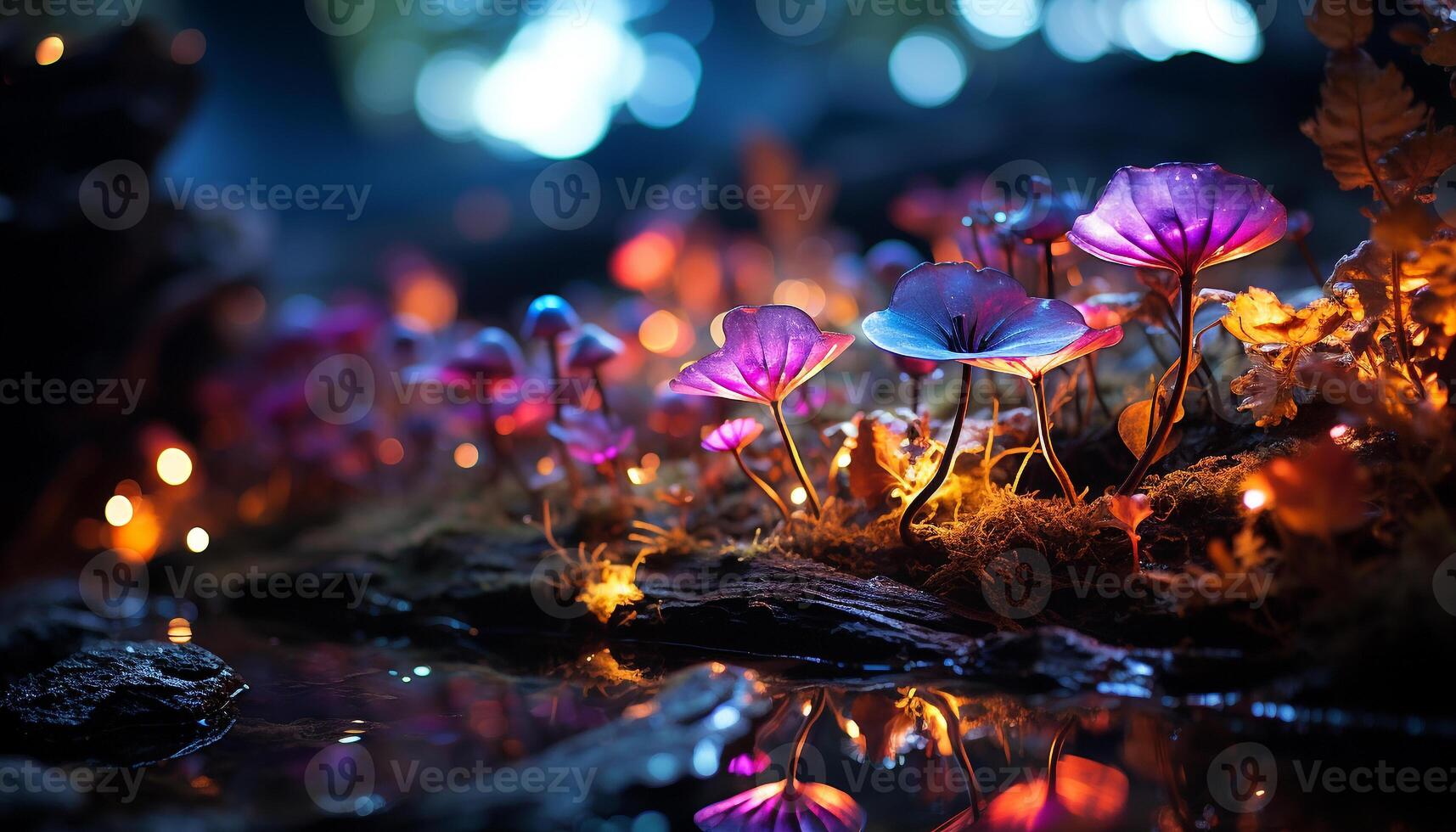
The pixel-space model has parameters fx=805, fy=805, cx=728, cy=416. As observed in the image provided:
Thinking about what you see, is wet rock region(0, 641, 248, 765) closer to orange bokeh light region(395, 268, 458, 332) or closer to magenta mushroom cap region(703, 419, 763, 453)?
magenta mushroom cap region(703, 419, 763, 453)

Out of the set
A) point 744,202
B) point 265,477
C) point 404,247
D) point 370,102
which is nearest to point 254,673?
point 265,477

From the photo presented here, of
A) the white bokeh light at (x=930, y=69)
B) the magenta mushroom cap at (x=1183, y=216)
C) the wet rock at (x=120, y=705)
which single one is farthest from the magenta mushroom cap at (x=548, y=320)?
the white bokeh light at (x=930, y=69)

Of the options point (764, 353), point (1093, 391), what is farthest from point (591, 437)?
point (1093, 391)

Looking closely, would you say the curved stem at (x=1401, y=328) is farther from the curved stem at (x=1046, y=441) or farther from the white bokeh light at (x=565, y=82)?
the white bokeh light at (x=565, y=82)

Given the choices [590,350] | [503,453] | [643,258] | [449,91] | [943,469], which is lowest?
[503,453]

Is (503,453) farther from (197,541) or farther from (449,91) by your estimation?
(449,91)
